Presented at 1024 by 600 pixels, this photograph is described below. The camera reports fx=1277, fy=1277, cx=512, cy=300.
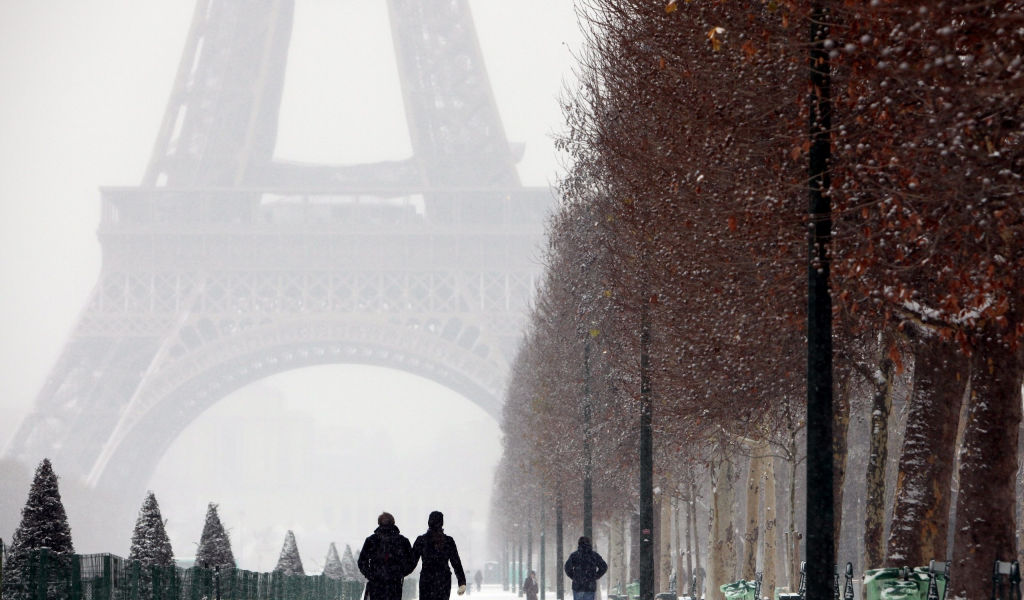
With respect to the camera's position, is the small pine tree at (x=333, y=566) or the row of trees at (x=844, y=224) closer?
the row of trees at (x=844, y=224)

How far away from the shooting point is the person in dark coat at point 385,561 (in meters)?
13.9

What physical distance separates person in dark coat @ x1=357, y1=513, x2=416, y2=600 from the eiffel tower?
213 ft

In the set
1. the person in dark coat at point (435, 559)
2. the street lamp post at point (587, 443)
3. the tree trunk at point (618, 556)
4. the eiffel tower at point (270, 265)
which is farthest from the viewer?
the eiffel tower at point (270, 265)

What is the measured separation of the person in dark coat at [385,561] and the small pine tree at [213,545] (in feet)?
39.3

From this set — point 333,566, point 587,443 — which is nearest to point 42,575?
point 587,443

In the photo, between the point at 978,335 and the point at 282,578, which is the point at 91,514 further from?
the point at 978,335

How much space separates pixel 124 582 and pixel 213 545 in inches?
356

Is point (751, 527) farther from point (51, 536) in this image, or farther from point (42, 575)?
point (42, 575)

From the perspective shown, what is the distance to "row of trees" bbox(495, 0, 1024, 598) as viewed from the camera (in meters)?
10.3

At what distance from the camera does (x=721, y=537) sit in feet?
94.2

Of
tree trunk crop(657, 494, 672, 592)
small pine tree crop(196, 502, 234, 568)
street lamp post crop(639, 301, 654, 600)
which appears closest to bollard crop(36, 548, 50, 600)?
street lamp post crop(639, 301, 654, 600)

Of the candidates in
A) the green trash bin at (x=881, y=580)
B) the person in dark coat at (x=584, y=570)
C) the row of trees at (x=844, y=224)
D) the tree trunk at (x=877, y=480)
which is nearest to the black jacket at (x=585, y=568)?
the person in dark coat at (x=584, y=570)

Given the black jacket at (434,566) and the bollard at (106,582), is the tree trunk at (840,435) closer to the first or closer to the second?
the black jacket at (434,566)

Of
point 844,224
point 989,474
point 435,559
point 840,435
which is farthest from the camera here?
point 840,435
